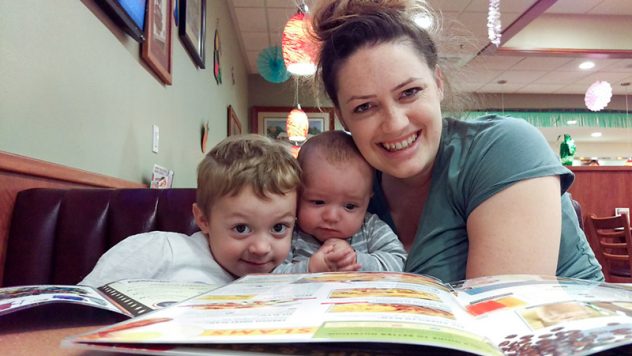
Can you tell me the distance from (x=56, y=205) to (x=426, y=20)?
1.04m

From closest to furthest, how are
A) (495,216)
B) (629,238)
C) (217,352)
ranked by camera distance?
1. (217,352)
2. (495,216)
3. (629,238)

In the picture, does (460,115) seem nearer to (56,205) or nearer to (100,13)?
(56,205)

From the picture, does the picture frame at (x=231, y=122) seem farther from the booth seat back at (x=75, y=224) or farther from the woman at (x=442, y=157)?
the woman at (x=442, y=157)

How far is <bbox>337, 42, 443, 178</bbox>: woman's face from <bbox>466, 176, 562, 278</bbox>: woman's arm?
0.72 ft

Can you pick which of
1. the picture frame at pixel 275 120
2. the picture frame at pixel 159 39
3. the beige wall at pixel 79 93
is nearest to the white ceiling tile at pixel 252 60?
the picture frame at pixel 275 120

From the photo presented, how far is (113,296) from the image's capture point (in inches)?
24.3

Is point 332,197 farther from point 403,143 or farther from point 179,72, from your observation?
point 179,72

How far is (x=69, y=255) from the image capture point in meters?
1.24

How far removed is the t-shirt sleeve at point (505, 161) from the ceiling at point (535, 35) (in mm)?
2991

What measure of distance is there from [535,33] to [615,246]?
331 cm

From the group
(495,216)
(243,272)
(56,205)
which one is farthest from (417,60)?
(56,205)

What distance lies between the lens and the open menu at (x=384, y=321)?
0.35 metres

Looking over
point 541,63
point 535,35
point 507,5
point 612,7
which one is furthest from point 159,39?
point 541,63

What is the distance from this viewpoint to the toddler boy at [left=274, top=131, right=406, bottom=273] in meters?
1.15
